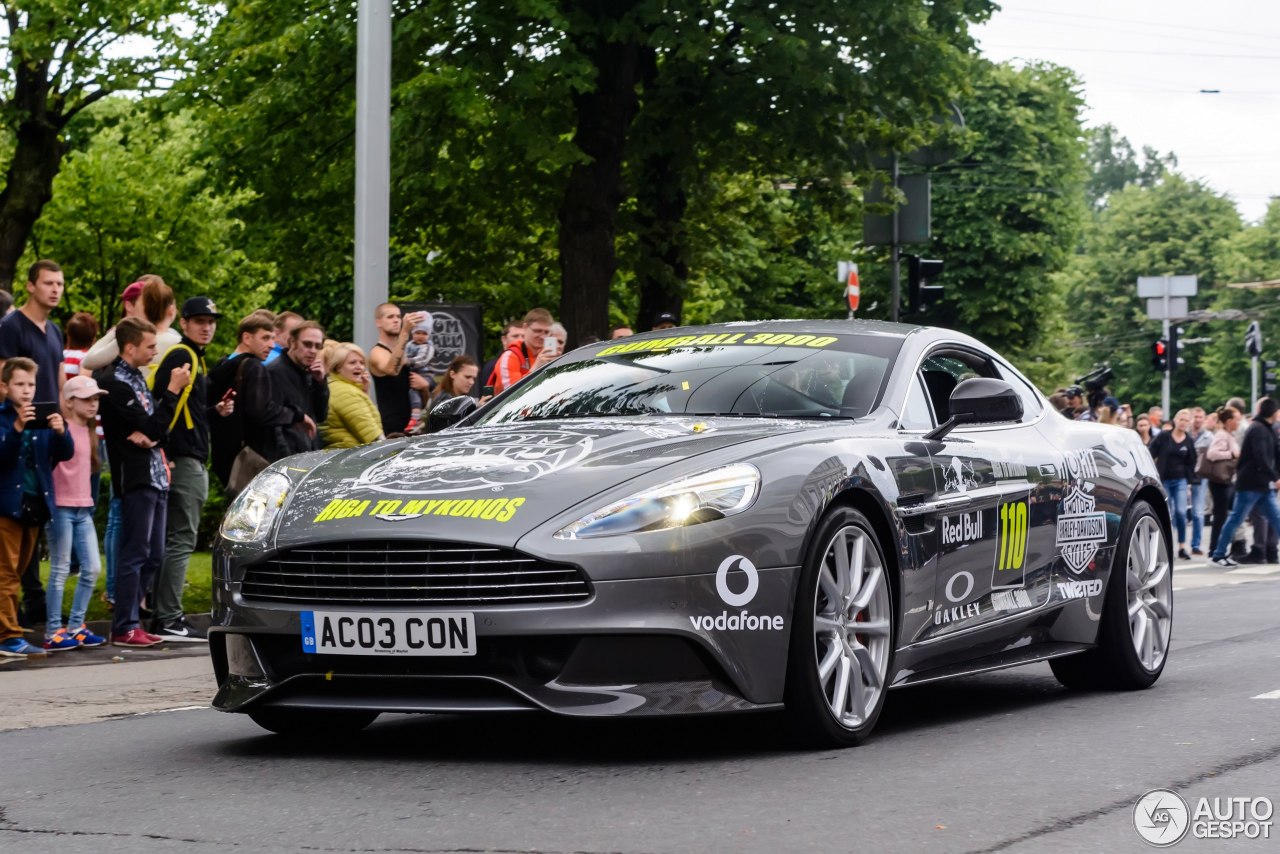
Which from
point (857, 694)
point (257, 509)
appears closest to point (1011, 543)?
point (857, 694)

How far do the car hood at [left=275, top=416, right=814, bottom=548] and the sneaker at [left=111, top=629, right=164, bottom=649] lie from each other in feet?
14.1

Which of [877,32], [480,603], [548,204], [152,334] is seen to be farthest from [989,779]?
[548,204]

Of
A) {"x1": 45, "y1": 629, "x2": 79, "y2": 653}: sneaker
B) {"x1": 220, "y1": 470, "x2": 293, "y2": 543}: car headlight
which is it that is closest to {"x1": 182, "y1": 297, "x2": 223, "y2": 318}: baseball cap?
{"x1": 45, "y1": 629, "x2": 79, "y2": 653}: sneaker

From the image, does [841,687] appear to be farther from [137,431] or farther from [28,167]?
[28,167]

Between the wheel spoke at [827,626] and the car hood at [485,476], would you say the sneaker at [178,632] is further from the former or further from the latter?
the wheel spoke at [827,626]

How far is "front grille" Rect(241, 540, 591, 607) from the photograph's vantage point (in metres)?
6.02

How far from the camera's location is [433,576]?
19.9 feet

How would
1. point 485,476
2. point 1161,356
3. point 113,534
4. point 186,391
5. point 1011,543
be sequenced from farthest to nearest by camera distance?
point 1161,356 < point 113,534 < point 186,391 < point 1011,543 < point 485,476

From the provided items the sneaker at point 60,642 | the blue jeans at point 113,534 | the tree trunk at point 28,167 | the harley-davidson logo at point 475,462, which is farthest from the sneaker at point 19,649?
the tree trunk at point 28,167

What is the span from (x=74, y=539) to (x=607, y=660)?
18.9 feet

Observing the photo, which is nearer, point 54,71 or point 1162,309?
point 54,71

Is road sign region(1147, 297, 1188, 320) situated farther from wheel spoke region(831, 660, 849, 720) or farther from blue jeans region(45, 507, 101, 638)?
wheel spoke region(831, 660, 849, 720)

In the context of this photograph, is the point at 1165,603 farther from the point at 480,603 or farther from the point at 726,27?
the point at 726,27

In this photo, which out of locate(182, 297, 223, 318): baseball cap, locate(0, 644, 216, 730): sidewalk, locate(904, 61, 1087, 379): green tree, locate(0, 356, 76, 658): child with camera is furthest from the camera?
locate(904, 61, 1087, 379): green tree
